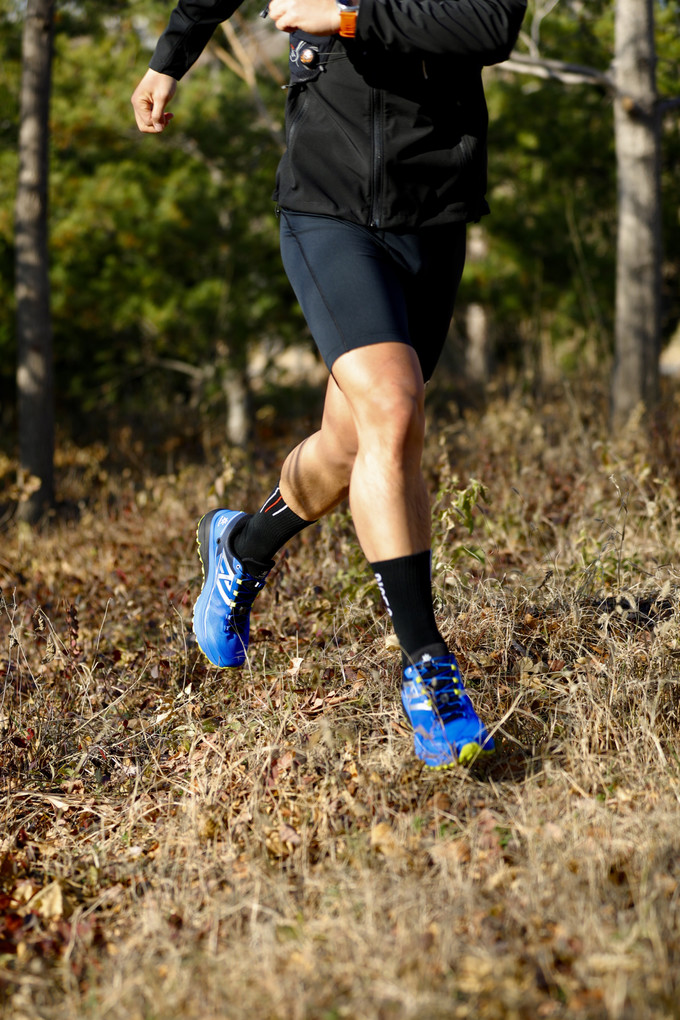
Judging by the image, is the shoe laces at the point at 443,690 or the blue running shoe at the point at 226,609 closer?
the shoe laces at the point at 443,690

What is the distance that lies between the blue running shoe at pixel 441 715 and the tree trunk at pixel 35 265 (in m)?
4.35

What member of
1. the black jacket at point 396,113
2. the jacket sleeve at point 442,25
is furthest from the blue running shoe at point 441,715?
the jacket sleeve at point 442,25

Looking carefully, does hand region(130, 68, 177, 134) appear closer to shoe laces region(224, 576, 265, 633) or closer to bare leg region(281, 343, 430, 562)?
bare leg region(281, 343, 430, 562)

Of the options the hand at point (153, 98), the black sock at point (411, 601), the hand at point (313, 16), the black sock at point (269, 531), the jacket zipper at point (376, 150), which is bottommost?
the black sock at point (269, 531)

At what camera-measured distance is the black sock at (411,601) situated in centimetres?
212

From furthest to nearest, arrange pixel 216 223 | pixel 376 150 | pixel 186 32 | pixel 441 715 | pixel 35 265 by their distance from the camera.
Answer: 1. pixel 216 223
2. pixel 35 265
3. pixel 186 32
4. pixel 376 150
5. pixel 441 715

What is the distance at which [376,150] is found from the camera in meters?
2.17

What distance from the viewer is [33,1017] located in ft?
5.59

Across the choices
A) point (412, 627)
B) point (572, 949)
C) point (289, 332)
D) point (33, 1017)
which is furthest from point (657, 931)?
point (289, 332)

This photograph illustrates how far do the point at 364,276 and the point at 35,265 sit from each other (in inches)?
185

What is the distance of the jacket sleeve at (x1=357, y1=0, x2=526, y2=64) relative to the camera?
2.06 metres

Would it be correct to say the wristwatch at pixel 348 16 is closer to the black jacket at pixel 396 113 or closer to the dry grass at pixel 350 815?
the black jacket at pixel 396 113

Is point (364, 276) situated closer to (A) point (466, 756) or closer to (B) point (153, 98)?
(B) point (153, 98)

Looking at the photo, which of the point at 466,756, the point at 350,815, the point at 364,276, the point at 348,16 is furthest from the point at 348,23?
the point at 350,815
